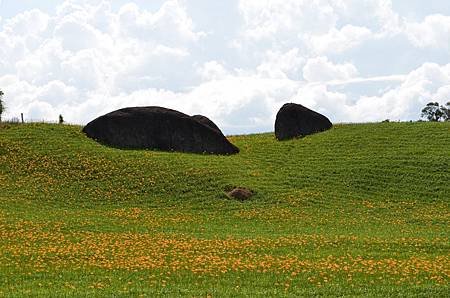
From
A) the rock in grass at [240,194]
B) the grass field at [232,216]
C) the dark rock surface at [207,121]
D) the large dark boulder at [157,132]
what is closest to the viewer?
the grass field at [232,216]

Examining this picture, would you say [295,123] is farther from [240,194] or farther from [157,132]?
[240,194]

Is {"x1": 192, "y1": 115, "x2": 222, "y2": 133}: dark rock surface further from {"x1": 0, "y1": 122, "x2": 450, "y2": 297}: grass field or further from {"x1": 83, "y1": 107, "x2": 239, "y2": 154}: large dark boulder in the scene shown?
{"x1": 0, "y1": 122, "x2": 450, "y2": 297}: grass field

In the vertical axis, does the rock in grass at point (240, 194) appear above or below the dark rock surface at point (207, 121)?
below

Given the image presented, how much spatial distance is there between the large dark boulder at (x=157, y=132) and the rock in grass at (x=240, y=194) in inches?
609

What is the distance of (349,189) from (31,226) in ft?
89.8

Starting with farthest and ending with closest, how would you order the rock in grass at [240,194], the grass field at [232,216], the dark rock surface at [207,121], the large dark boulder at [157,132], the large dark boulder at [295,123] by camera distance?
the large dark boulder at [295,123]
the dark rock surface at [207,121]
the large dark boulder at [157,132]
the rock in grass at [240,194]
the grass field at [232,216]

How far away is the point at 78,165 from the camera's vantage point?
49.9 meters

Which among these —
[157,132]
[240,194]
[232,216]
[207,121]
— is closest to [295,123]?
[207,121]

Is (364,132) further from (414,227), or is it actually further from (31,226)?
(31,226)

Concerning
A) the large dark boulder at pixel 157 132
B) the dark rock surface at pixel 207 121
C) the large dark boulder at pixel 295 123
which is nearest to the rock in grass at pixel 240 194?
the large dark boulder at pixel 157 132

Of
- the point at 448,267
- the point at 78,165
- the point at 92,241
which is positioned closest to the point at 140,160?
the point at 78,165

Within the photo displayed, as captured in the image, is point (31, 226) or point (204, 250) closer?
point (204, 250)

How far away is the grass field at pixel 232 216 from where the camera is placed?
1875 centimetres

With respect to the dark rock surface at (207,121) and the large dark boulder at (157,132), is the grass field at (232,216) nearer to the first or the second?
the large dark boulder at (157,132)
